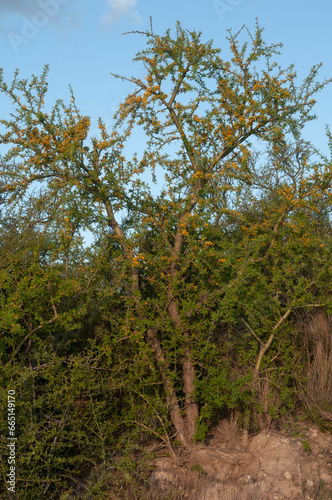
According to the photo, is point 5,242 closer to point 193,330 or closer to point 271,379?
point 193,330

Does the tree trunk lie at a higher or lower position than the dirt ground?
higher

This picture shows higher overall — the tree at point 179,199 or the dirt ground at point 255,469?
the tree at point 179,199

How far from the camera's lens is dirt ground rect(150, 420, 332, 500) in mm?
6449

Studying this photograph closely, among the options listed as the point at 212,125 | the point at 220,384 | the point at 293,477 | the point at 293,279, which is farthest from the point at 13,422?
the point at 212,125

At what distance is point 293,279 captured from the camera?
827cm

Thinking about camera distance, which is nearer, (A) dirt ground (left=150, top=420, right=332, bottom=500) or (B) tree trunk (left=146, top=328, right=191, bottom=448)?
(A) dirt ground (left=150, top=420, right=332, bottom=500)

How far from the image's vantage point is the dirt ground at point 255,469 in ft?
21.2

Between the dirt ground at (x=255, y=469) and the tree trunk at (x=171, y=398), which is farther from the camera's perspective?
the tree trunk at (x=171, y=398)

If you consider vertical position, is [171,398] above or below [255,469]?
above

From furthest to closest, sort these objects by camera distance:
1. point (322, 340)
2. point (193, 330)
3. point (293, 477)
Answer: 1. point (322, 340)
2. point (193, 330)
3. point (293, 477)

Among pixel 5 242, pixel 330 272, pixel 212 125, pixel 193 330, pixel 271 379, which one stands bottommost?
pixel 271 379

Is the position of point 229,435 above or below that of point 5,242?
below

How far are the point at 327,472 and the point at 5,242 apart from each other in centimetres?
508

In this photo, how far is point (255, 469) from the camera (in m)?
6.93
